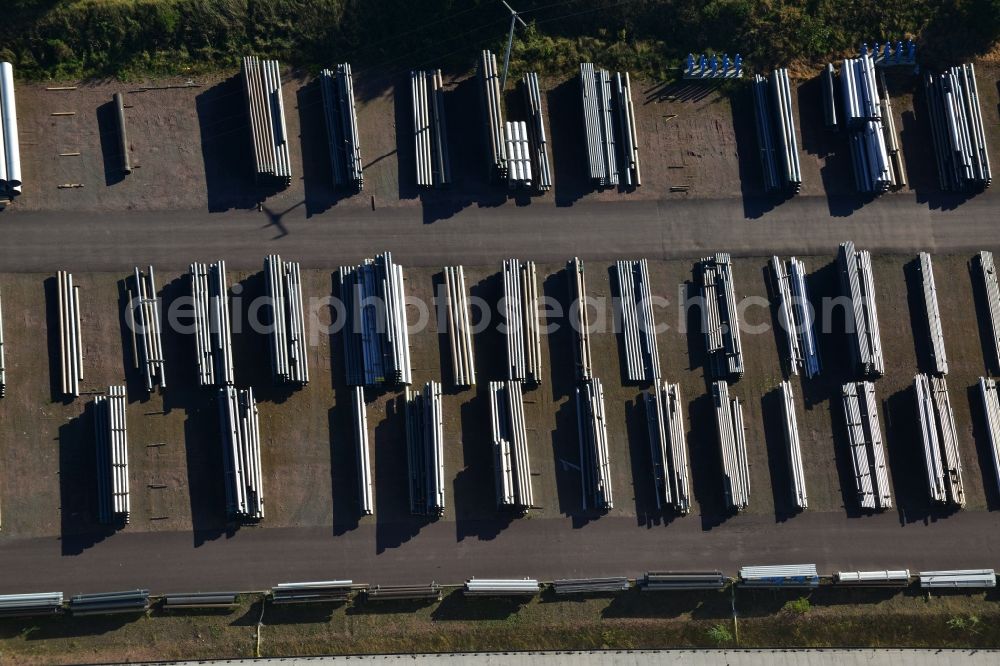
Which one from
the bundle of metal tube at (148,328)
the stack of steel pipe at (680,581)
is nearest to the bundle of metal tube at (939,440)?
the stack of steel pipe at (680,581)

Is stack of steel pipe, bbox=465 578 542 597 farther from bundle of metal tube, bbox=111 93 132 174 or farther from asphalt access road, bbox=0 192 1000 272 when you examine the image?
bundle of metal tube, bbox=111 93 132 174

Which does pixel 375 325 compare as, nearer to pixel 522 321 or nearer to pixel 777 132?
pixel 522 321

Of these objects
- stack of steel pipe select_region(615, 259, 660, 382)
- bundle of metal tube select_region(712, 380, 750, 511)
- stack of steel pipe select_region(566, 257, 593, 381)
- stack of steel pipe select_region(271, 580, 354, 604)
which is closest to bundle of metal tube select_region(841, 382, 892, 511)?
bundle of metal tube select_region(712, 380, 750, 511)

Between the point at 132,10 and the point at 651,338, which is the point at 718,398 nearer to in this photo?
the point at 651,338

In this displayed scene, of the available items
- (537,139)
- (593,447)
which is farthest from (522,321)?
(537,139)

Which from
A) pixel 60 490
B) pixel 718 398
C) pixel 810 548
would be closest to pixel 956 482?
pixel 810 548
